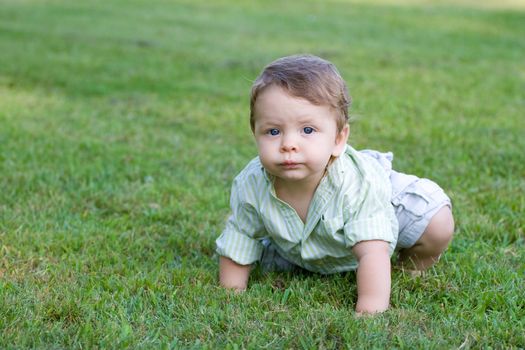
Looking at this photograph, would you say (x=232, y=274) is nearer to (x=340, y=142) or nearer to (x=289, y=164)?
(x=289, y=164)

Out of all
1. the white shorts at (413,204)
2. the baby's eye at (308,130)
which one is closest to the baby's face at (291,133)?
the baby's eye at (308,130)

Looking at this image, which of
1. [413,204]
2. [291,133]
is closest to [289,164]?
[291,133]

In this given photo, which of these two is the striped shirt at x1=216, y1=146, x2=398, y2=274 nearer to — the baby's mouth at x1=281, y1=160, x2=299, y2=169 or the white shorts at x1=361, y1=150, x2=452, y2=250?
the white shorts at x1=361, y1=150, x2=452, y2=250

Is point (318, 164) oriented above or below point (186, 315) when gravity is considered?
above

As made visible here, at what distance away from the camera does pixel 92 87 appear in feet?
23.4

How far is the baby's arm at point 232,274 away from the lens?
2930 millimetres

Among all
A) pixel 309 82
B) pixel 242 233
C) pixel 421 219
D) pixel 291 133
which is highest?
pixel 309 82

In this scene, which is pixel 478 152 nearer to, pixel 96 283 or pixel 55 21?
pixel 96 283

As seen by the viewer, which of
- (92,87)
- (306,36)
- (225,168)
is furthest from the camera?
(306,36)

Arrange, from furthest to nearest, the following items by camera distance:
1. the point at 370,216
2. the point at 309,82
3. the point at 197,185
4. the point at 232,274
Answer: the point at 197,185 → the point at 232,274 → the point at 370,216 → the point at 309,82

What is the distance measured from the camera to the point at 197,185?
14.0 feet

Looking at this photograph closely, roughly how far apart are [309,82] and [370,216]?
55 cm

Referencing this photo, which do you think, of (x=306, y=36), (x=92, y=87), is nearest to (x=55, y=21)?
(x=306, y=36)

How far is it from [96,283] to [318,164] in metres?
0.97
